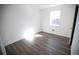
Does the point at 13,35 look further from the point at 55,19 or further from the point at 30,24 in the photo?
the point at 55,19

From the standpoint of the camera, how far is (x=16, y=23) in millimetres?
1506

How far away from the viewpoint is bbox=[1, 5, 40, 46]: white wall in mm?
1151

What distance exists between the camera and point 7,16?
1.29 m

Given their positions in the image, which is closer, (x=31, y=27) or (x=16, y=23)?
(x=31, y=27)

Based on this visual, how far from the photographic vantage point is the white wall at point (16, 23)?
1.15 meters
